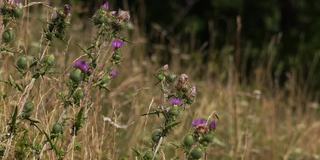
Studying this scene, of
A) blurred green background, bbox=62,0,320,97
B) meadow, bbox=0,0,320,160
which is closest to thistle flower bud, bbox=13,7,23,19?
meadow, bbox=0,0,320,160

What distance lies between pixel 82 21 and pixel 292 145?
106 inches

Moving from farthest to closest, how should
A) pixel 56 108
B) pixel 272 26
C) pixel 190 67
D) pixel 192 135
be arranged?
pixel 272 26, pixel 190 67, pixel 56 108, pixel 192 135

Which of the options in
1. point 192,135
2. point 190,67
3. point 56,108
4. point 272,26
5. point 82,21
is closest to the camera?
point 192,135

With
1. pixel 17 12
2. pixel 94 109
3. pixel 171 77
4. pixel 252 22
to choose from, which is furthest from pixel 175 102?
pixel 252 22

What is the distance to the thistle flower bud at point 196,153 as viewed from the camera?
2285 mm

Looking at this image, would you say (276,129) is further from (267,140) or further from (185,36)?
(185,36)

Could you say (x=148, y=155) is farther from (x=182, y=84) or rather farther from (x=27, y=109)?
(x=27, y=109)

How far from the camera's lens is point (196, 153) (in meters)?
2.29

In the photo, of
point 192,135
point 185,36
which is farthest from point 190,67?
point 192,135

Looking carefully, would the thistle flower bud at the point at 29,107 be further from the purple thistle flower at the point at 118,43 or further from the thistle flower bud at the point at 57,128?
the purple thistle flower at the point at 118,43

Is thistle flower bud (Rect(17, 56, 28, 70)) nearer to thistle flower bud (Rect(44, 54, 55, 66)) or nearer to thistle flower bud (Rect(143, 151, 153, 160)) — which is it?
thistle flower bud (Rect(44, 54, 55, 66))

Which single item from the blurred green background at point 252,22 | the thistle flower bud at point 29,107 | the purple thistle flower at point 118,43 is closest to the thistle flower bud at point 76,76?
the thistle flower bud at point 29,107

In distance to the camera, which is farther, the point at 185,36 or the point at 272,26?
the point at 272,26

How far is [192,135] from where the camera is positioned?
2318mm
